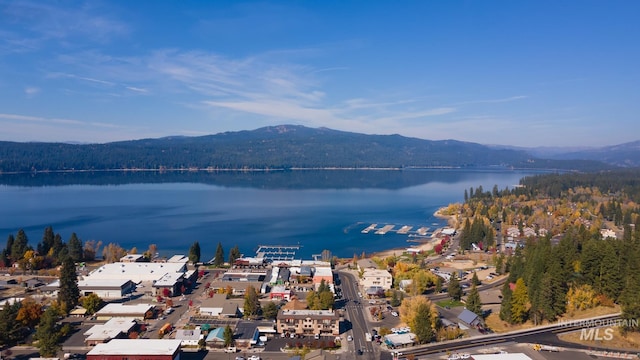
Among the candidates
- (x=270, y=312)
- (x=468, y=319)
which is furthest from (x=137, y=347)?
(x=468, y=319)

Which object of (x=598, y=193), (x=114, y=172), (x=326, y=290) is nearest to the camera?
(x=326, y=290)

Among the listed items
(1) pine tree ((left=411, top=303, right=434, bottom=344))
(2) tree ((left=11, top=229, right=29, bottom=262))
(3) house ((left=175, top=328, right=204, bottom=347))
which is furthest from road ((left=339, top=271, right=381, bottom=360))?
(2) tree ((left=11, top=229, right=29, bottom=262))

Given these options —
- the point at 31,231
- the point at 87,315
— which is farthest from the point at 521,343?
the point at 31,231

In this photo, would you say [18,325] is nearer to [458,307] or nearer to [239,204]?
[458,307]

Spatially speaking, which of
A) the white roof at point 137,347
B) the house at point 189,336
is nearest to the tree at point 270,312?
the house at point 189,336

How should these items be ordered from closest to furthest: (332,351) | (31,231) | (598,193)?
(332,351)
(31,231)
(598,193)

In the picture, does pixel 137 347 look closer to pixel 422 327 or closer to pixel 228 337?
pixel 228 337

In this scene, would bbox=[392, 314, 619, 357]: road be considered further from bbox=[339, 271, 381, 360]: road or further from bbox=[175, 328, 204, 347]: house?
bbox=[175, 328, 204, 347]: house
